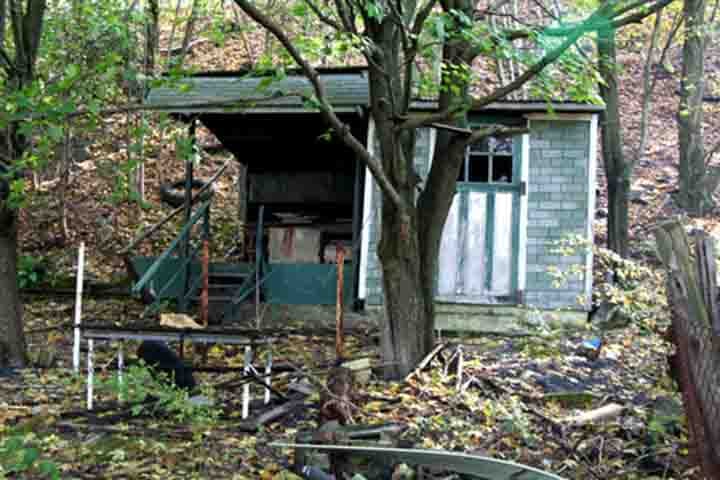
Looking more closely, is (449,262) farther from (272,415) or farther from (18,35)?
(18,35)

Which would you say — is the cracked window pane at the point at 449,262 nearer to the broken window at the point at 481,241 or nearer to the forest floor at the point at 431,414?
the broken window at the point at 481,241

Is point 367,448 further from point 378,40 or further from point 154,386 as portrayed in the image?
point 378,40

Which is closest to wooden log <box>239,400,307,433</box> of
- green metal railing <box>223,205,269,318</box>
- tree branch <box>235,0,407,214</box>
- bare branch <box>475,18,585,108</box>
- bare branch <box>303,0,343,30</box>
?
tree branch <box>235,0,407,214</box>

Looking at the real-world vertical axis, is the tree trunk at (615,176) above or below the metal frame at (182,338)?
above

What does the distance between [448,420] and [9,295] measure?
5840mm

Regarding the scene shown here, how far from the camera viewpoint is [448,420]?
6.59 m

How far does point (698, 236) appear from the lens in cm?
409

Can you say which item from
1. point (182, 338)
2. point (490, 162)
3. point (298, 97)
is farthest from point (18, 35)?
point (490, 162)

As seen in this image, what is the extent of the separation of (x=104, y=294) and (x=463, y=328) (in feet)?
22.9

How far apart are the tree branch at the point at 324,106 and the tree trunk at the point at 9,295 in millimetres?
4322

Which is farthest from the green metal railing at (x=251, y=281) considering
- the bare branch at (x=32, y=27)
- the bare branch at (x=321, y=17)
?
the bare branch at (x=321, y=17)

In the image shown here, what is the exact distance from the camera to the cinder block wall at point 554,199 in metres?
11.8

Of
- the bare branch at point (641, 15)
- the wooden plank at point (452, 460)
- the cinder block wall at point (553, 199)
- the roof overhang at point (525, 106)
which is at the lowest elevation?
the wooden plank at point (452, 460)

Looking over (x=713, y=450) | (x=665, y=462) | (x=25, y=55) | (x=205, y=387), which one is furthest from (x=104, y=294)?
(x=713, y=450)
